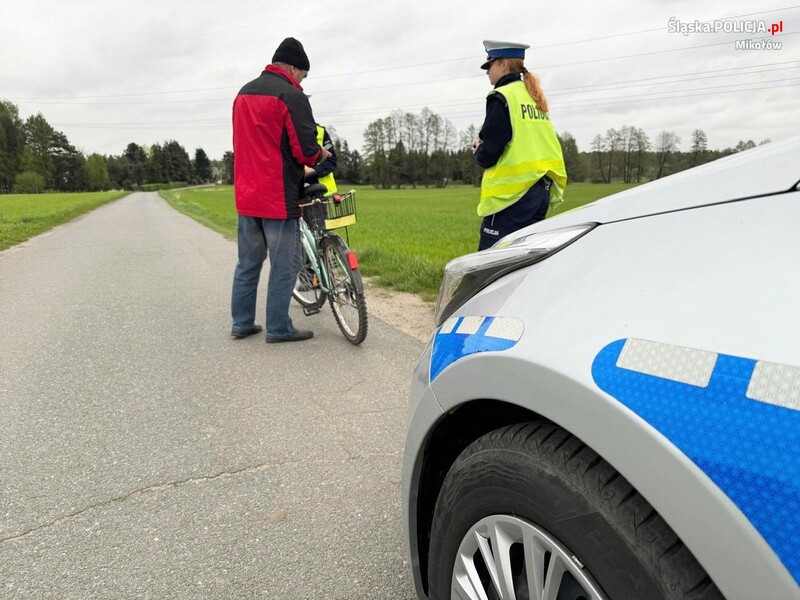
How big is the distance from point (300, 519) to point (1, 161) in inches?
4372

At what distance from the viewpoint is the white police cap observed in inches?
137

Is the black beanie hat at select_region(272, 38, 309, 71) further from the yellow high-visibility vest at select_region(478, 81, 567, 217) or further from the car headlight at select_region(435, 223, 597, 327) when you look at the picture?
the car headlight at select_region(435, 223, 597, 327)

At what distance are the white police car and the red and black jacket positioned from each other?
114 inches

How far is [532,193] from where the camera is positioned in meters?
3.63

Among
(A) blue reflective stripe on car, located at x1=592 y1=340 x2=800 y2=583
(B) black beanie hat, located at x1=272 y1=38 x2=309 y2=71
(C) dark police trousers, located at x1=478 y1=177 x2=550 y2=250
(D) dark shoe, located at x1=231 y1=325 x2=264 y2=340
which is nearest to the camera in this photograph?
(A) blue reflective stripe on car, located at x1=592 y1=340 x2=800 y2=583

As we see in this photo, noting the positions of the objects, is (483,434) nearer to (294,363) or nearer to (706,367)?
(706,367)

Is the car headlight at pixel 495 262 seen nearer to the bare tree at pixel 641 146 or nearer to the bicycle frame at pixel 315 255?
the bicycle frame at pixel 315 255

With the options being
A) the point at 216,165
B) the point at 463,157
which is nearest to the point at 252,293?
the point at 463,157

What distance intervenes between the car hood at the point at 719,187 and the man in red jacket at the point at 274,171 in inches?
119

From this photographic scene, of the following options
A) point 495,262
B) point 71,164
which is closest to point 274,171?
point 495,262

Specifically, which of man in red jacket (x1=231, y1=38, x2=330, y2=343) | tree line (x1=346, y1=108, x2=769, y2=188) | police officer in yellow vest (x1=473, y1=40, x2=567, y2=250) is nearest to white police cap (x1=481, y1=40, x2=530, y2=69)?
police officer in yellow vest (x1=473, y1=40, x2=567, y2=250)

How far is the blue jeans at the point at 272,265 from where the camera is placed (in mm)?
4223

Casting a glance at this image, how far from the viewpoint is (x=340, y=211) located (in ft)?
15.4

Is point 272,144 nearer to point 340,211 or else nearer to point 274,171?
point 274,171
